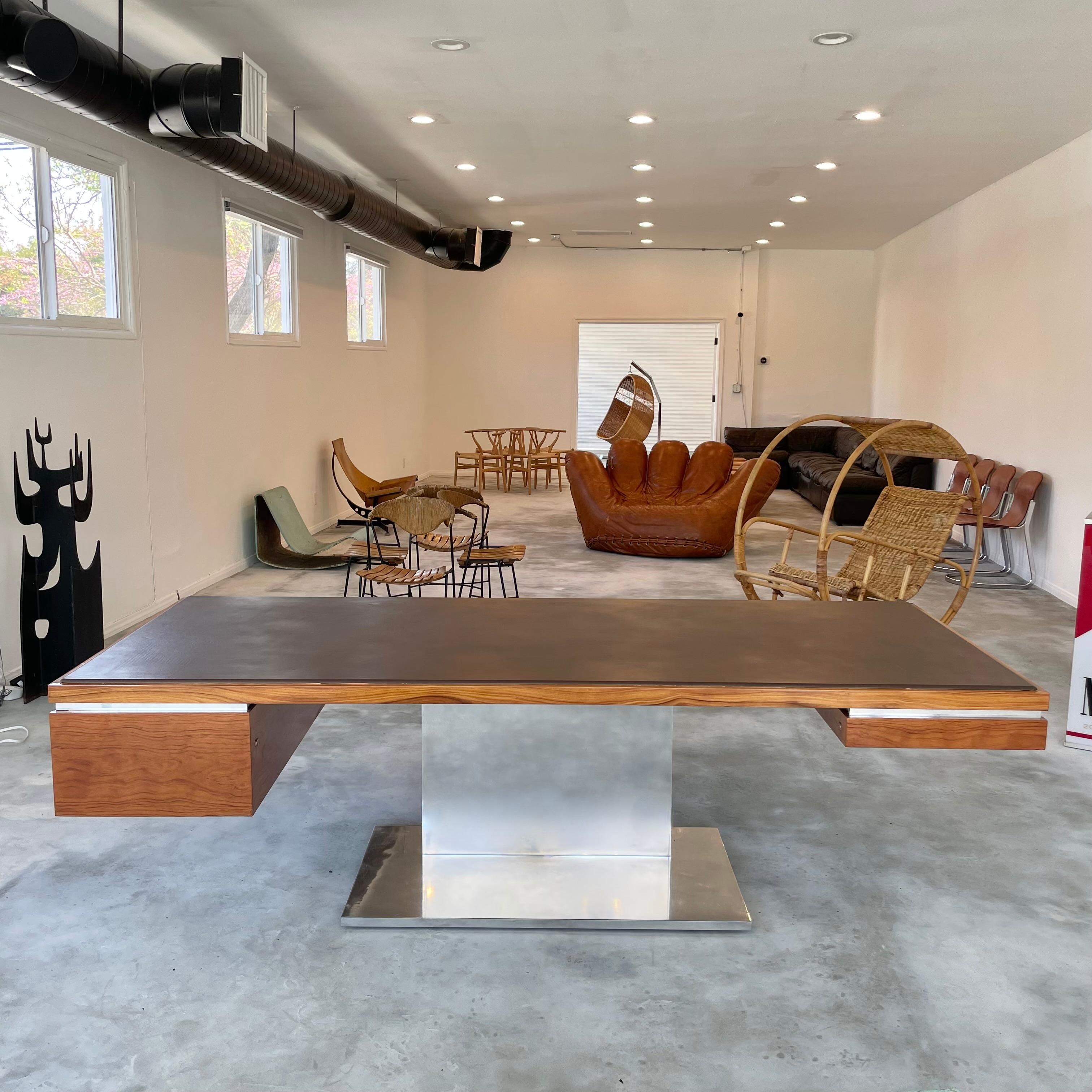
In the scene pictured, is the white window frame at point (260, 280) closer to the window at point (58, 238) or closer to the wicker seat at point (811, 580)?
the window at point (58, 238)

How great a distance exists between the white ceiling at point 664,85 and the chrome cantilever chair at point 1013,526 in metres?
2.25

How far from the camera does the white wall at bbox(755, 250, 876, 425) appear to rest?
12781 millimetres

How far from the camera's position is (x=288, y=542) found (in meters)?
7.31

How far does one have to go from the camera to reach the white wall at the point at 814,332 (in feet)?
41.9

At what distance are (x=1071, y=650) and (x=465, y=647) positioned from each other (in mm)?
4022

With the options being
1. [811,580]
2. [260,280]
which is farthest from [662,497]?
[260,280]

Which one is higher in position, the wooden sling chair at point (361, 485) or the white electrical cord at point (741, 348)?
the white electrical cord at point (741, 348)

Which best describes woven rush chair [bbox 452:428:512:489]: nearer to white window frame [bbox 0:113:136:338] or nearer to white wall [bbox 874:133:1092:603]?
white wall [bbox 874:133:1092:603]

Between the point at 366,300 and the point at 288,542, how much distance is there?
166 inches

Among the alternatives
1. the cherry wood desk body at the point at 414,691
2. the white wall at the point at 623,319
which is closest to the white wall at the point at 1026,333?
the white wall at the point at 623,319

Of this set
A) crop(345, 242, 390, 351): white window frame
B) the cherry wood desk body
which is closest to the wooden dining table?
crop(345, 242, 390, 351): white window frame

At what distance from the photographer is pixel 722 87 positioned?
550 centimetres

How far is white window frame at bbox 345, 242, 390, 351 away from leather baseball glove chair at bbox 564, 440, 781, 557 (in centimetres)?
322

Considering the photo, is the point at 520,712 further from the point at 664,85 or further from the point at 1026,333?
the point at 1026,333
